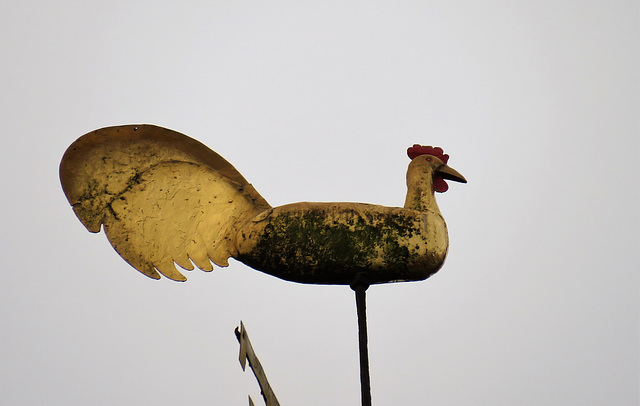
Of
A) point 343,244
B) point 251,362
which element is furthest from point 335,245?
point 251,362

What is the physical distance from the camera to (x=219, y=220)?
2.11 meters

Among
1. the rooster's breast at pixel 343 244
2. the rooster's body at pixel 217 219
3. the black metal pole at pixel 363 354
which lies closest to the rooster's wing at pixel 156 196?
the rooster's body at pixel 217 219

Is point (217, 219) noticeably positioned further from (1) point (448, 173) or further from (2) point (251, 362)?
(1) point (448, 173)

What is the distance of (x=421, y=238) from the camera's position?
1971mm

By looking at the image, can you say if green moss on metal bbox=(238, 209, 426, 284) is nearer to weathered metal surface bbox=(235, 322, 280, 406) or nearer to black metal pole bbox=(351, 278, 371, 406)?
black metal pole bbox=(351, 278, 371, 406)

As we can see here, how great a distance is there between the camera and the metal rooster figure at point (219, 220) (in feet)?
6.38

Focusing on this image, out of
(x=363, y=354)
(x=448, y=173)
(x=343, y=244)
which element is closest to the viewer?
(x=343, y=244)

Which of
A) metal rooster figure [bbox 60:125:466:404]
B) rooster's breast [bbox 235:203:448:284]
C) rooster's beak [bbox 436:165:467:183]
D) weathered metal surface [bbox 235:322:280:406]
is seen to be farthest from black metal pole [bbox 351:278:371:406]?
rooster's beak [bbox 436:165:467:183]

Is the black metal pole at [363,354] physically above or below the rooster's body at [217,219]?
below

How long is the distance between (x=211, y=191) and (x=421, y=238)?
58cm

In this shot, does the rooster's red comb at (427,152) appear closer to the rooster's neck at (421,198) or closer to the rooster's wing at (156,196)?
the rooster's neck at (421,198)

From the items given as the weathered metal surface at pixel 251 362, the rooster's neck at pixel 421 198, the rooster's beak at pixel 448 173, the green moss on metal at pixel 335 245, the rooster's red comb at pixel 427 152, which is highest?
the rooster's red comb at pixel 427 152

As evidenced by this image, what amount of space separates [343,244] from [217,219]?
38 centimetres

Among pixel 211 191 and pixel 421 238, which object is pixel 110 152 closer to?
pixel 211 191
